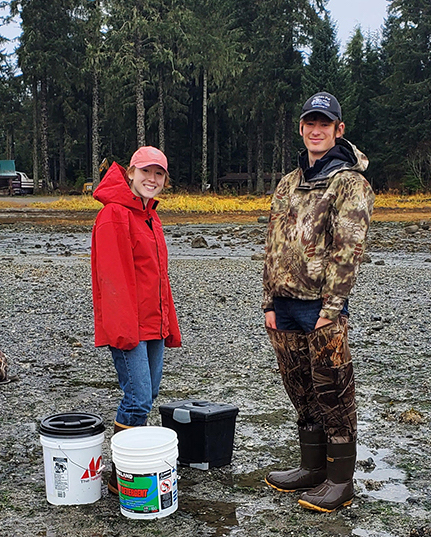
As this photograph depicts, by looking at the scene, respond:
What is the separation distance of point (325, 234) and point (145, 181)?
1.05 m

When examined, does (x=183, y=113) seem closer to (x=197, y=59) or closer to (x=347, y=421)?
(x=197, y=59)

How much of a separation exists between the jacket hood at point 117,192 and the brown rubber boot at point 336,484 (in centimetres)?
168

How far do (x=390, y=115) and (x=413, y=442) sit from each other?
50.7 m

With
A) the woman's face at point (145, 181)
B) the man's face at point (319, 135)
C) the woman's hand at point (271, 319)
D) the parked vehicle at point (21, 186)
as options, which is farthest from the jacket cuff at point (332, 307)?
the parked vehicle at point (21, 186)

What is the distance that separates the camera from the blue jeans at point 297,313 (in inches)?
150

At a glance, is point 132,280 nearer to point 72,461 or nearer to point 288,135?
point 72,461

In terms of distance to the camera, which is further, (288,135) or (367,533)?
(288,135)

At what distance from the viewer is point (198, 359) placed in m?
7.47

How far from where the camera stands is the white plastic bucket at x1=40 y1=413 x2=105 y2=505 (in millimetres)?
3893

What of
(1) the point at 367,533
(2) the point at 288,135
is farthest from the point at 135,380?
(2) the point at 288,135

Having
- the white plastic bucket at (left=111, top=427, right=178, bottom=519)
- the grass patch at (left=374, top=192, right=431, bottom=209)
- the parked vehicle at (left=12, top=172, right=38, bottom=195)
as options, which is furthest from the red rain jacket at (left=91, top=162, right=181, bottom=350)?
the parked vehicle at (left=12, top=172, right=38, bottom=195)

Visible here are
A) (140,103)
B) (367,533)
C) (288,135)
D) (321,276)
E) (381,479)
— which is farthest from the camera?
(288,135)

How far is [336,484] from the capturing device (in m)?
3.96

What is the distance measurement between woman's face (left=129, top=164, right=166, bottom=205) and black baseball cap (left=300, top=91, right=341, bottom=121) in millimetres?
875
